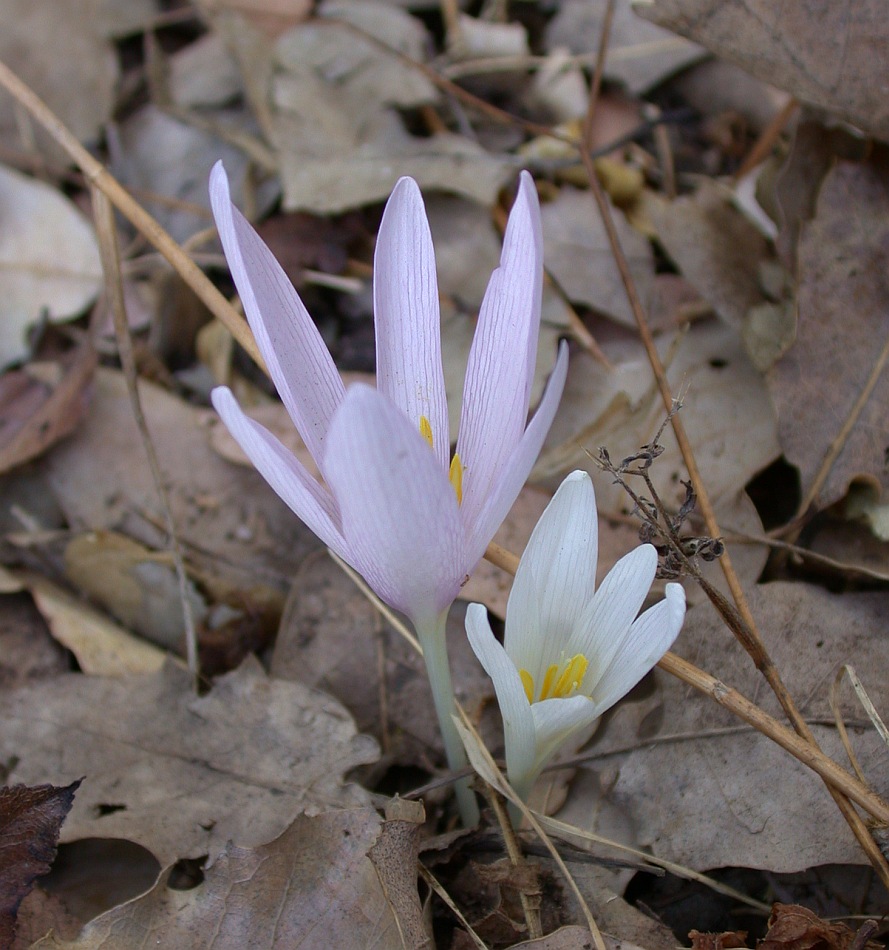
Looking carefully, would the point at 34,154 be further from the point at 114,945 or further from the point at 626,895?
the point at 626,895

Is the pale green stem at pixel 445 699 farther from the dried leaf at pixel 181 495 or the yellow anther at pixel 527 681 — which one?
Result: the dried leaf at pixel 181 495

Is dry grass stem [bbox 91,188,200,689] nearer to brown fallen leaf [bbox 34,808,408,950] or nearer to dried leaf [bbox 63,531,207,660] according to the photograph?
dried leaf [bbox 63,531,207,660]

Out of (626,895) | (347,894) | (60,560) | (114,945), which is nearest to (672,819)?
(626,895)

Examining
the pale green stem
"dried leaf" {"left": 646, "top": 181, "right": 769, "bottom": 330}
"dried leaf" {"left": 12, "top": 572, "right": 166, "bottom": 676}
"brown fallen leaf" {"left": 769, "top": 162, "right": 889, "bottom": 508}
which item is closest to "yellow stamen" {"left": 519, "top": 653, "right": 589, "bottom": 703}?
the pale green stem

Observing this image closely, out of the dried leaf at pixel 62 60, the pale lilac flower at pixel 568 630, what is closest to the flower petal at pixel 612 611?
the pale lilac flower at pixel 568 630

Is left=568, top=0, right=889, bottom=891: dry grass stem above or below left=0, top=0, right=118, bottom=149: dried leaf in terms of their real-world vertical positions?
below

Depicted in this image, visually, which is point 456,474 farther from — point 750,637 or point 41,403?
point 41,403

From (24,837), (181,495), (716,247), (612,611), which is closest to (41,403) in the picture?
(181,495)
